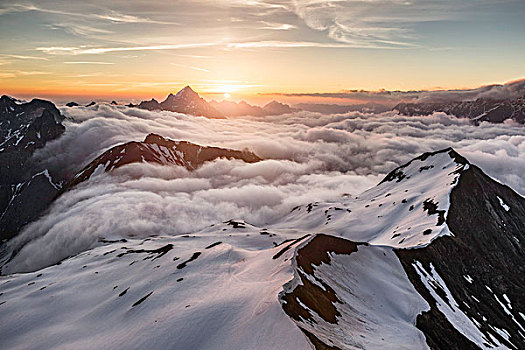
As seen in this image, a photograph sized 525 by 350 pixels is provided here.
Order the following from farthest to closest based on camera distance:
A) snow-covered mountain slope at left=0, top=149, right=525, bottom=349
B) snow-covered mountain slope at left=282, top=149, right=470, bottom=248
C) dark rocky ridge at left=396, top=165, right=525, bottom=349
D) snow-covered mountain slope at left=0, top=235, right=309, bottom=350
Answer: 1. snow-covered mountain slope at left=282, top=149, right=470, bottom=248
2. dark rocky ridge at left=396, top=165, right=525, bottom=349
3. snow-covered mountain slope at left=0, top=149, right=525, bottom=349
4. snow-covered mountain slope at left=0, top=235, right=309, bottom=350

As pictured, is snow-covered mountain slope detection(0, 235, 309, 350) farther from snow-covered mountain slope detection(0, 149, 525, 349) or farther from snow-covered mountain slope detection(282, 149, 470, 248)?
snow-covered mountain slope detection(282, 149, 470, 248)

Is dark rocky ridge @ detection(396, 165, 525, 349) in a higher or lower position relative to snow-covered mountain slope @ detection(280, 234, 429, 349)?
lower

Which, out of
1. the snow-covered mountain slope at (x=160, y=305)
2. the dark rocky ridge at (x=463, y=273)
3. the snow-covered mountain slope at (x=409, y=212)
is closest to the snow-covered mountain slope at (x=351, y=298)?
the dark rocky ridge at (x=463, y=273)

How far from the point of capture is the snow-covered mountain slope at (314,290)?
4588 cm

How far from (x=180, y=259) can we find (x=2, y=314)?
5167cm

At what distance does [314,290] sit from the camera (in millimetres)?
53250

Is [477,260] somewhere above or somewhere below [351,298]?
below

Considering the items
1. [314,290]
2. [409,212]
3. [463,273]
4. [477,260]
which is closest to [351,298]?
[314,290]

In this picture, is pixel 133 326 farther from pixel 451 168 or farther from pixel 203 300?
pixel 451 168

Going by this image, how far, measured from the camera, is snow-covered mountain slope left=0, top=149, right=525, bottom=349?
45.9 meters

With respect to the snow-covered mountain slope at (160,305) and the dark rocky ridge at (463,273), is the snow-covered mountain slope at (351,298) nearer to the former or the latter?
the dark rocky ridge at (463,273)

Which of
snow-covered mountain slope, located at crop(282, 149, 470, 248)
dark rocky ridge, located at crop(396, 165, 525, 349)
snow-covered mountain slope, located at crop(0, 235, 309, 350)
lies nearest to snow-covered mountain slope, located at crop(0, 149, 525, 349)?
snow-covered mountain slope, located at crop(0, 235, 309, 350)

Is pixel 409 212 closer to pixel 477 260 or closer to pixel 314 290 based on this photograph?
pixel 477 260

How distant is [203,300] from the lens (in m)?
57.0
